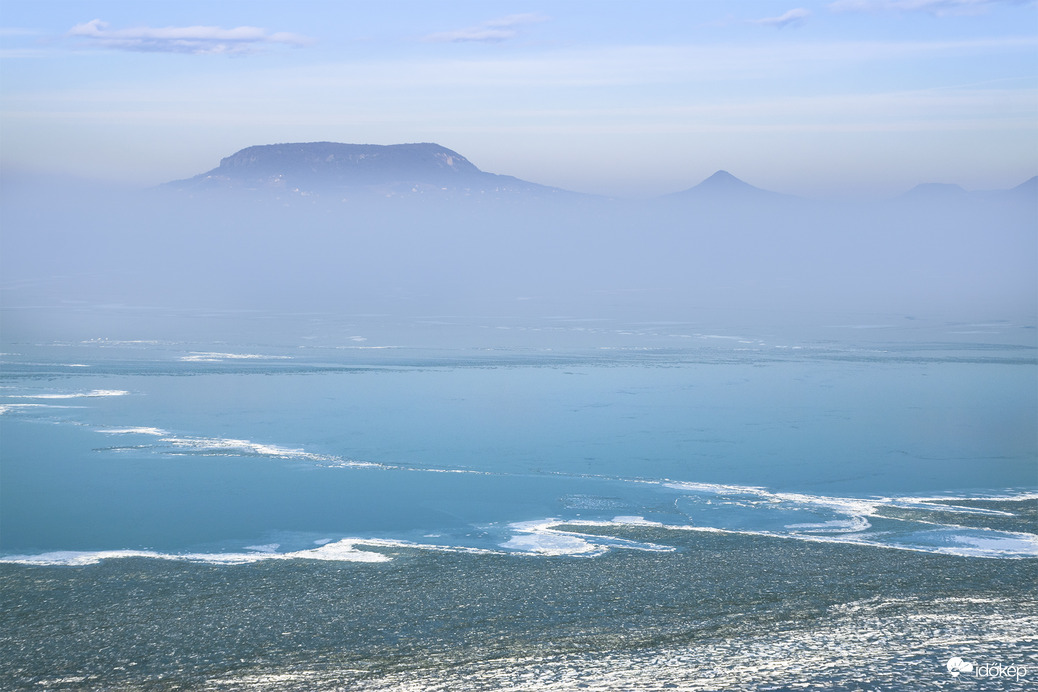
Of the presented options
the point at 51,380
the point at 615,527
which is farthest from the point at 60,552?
the point at 51,380

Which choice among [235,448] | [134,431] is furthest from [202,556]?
[134,431]

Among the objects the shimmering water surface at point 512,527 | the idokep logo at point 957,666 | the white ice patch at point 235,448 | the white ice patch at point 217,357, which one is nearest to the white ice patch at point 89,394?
the shimmering water surface at point 512,527

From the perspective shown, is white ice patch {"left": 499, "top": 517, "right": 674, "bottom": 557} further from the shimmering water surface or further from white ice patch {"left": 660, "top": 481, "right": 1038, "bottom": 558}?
white ice patch {"left": 660, "top": 481, "right": 1038, "bottom": 558}

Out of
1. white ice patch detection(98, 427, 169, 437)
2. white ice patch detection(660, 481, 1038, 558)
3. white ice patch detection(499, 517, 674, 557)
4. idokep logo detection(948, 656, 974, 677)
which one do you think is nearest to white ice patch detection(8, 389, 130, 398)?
white ice patch detection(98, 427, 169, 437)

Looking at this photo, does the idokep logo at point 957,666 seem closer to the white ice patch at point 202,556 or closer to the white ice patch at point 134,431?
the white ice patch at point 202,556

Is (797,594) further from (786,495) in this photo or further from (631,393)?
(631,393)

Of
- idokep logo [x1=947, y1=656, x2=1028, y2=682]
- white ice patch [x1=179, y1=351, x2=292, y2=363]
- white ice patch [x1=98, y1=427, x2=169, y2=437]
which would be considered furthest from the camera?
white ice patch [x1=179, y1=351, x2=292, y2=363]
